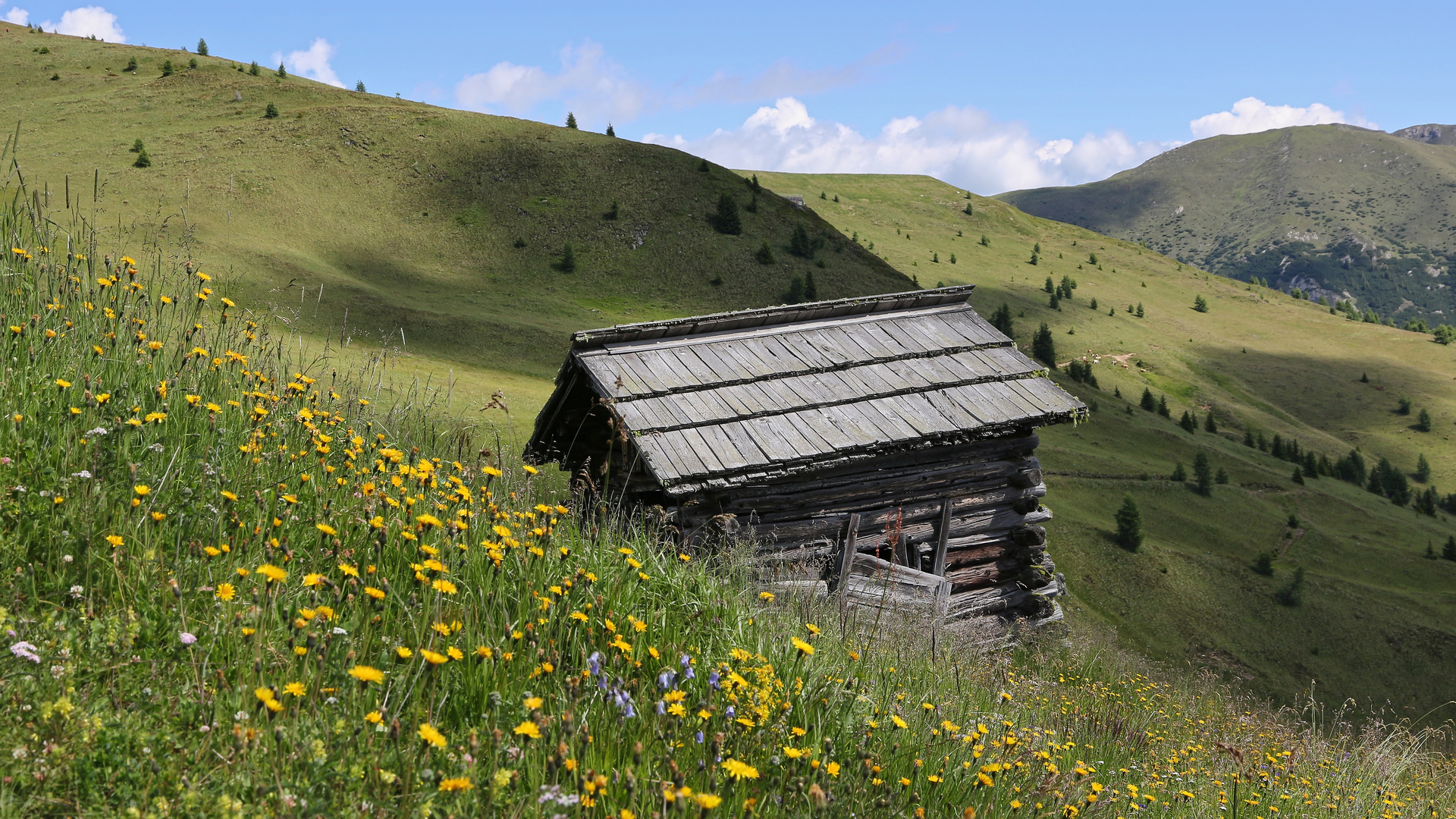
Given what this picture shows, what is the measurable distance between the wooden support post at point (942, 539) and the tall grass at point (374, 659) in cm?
610

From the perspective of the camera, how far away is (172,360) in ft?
15.7

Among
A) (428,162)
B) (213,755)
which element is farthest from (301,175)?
(213,755)

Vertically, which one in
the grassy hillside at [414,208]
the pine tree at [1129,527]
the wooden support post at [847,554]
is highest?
the grassy hillside at [414,208]

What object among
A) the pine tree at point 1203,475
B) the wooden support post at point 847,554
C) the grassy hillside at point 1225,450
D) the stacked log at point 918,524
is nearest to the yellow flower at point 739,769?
the stacked log at point 918,524

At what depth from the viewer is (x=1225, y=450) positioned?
153ft

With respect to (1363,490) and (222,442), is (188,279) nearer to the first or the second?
(222,442)

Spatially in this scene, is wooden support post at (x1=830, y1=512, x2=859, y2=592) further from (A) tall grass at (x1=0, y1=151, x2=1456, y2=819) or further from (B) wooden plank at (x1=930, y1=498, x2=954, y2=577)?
(A) tall grass at (x1=0, y1=151, x2=1456, y2=819)

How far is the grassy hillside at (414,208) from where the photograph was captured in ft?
107

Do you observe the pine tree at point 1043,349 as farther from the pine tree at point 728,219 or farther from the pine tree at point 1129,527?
the pine tree at point 1129,527

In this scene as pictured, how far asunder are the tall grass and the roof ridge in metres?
4.53

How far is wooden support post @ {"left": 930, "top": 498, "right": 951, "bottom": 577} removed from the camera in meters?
11.5

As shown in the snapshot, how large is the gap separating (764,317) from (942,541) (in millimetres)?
3933

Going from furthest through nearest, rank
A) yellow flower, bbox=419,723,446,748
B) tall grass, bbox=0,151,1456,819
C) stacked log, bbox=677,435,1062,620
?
1. stacked log, bbox=677,435,1062,620
2. tall grass, bbox=0,151,1456,819
3. yellow flower, bbox=419,723,446,748

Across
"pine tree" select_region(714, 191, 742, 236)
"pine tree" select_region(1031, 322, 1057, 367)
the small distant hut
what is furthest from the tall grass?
"pine tree" select_region(1031, 322, 1057, 367)
